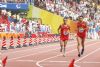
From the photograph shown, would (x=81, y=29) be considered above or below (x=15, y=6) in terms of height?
below

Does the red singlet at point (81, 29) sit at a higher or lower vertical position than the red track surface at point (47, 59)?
higher

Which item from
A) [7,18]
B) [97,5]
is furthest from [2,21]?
[97,5]

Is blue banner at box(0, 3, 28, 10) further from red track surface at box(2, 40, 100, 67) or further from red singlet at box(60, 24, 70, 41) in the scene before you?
red singlet at box(60, 24, 70, 41)

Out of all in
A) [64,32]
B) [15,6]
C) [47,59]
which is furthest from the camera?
[15,6]

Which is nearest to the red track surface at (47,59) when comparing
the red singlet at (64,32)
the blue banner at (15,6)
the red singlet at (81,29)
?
the red singlet at (64,32)

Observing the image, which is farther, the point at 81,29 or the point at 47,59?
→ the point at 81,29

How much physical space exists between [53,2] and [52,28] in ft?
21.0

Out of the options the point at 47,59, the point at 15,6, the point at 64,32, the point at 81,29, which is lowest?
the point at 47,59

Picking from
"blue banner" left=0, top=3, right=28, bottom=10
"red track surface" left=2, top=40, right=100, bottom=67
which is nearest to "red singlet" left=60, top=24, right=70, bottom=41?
"red track surface" left=2, top=40, right=100, bottom=67

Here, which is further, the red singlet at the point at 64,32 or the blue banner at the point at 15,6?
the blue banner at the point at 15,6

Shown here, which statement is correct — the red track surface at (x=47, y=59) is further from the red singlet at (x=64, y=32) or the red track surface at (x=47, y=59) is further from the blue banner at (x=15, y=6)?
the blue banner at (x=15, y=6)

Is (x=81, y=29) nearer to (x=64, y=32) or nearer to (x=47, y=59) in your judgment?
(x=64, y=32)

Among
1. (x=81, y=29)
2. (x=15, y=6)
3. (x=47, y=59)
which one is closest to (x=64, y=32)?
(x=81, y=29)

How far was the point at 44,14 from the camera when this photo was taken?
185 feet
